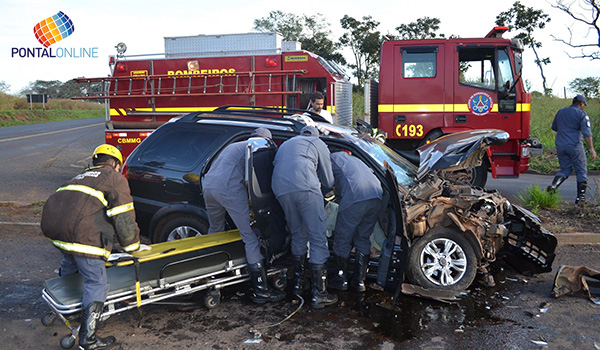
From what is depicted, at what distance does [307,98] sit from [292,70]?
0.62 meters

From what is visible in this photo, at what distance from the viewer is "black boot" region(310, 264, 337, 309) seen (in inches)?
175

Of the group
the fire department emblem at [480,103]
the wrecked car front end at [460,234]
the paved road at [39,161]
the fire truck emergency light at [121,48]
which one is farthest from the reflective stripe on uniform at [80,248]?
the fire truck emergency light at [121,48]

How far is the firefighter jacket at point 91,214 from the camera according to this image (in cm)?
359

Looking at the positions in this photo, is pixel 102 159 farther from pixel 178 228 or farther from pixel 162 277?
pixel 178 228

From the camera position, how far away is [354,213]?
14.8ft

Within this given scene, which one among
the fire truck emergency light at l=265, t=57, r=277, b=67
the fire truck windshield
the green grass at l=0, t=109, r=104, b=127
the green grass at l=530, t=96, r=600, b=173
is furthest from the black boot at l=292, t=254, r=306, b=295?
the green grass at l=0, t=109, r=104, b=127

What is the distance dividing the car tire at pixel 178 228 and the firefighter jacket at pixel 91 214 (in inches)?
53.1

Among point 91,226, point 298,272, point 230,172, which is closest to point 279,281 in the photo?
point 298,272

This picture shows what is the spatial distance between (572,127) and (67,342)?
25.8ft

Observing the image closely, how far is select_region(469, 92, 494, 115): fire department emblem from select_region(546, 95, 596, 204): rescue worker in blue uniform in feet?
3.70

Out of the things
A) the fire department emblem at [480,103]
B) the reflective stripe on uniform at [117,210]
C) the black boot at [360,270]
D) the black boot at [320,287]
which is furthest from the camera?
the fire department emblem at [480,103]

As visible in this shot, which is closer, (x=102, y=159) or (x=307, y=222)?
(x=102, y=159)

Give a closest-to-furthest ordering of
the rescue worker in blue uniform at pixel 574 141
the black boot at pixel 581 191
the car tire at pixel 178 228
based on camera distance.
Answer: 1. the car tire at pixel 178 228
2. the black boot at pixel 581 191
3. the rescue worker in blue uniform at pixel 574 141

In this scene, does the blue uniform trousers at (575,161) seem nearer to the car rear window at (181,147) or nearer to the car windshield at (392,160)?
the car windshield at (392,160)
